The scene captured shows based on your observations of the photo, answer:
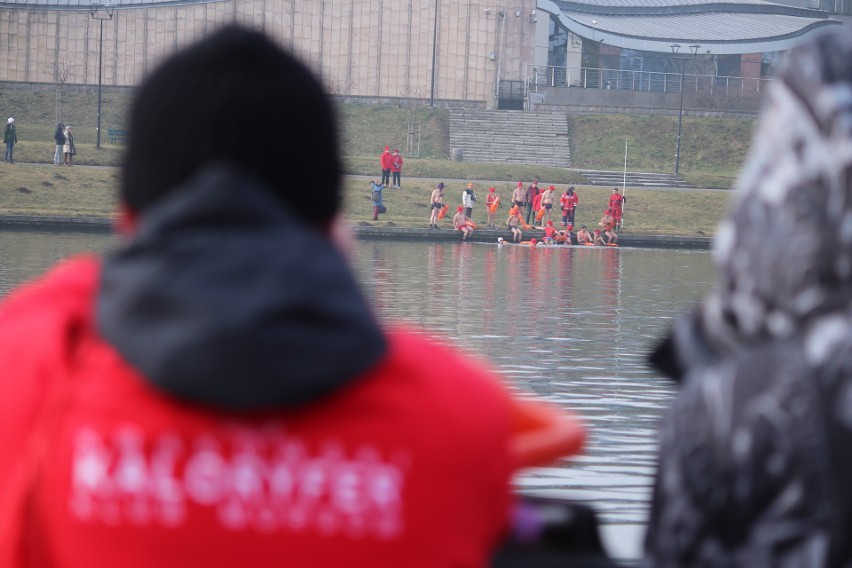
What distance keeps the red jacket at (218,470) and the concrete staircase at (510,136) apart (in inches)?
2022

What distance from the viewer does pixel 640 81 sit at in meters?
66.5

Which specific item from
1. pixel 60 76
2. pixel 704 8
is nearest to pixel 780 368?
pixel 60 76

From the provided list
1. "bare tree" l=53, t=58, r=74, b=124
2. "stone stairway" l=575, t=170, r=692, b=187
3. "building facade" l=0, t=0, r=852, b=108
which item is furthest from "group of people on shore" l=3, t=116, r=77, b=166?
"building facade" l=0, t=0, r=852, b=108

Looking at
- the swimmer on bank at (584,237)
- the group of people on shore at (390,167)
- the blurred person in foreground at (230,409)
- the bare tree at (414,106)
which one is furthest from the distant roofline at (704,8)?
the blurred person in foreground at (230,409)

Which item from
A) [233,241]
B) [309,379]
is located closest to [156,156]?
[233,241]

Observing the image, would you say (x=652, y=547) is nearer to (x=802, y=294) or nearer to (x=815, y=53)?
(x=802, y=294)

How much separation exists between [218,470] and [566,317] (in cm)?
1441

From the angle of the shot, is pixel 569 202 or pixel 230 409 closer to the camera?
pixel 230 409

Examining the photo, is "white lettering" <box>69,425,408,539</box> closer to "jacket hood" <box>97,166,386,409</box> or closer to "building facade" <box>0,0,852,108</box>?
"jacket hood" <box>97,166,386,409</box>

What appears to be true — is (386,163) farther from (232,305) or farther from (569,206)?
(232,305)

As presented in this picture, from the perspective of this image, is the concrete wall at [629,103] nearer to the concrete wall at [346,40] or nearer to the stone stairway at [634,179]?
the concrete wall at [346,40]

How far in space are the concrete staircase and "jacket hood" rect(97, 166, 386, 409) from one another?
51.4m

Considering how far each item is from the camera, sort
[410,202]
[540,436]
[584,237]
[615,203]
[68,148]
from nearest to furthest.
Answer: [540,436], [584,237], [615,203], [410,202], [68,148]

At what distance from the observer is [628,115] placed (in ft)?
196
